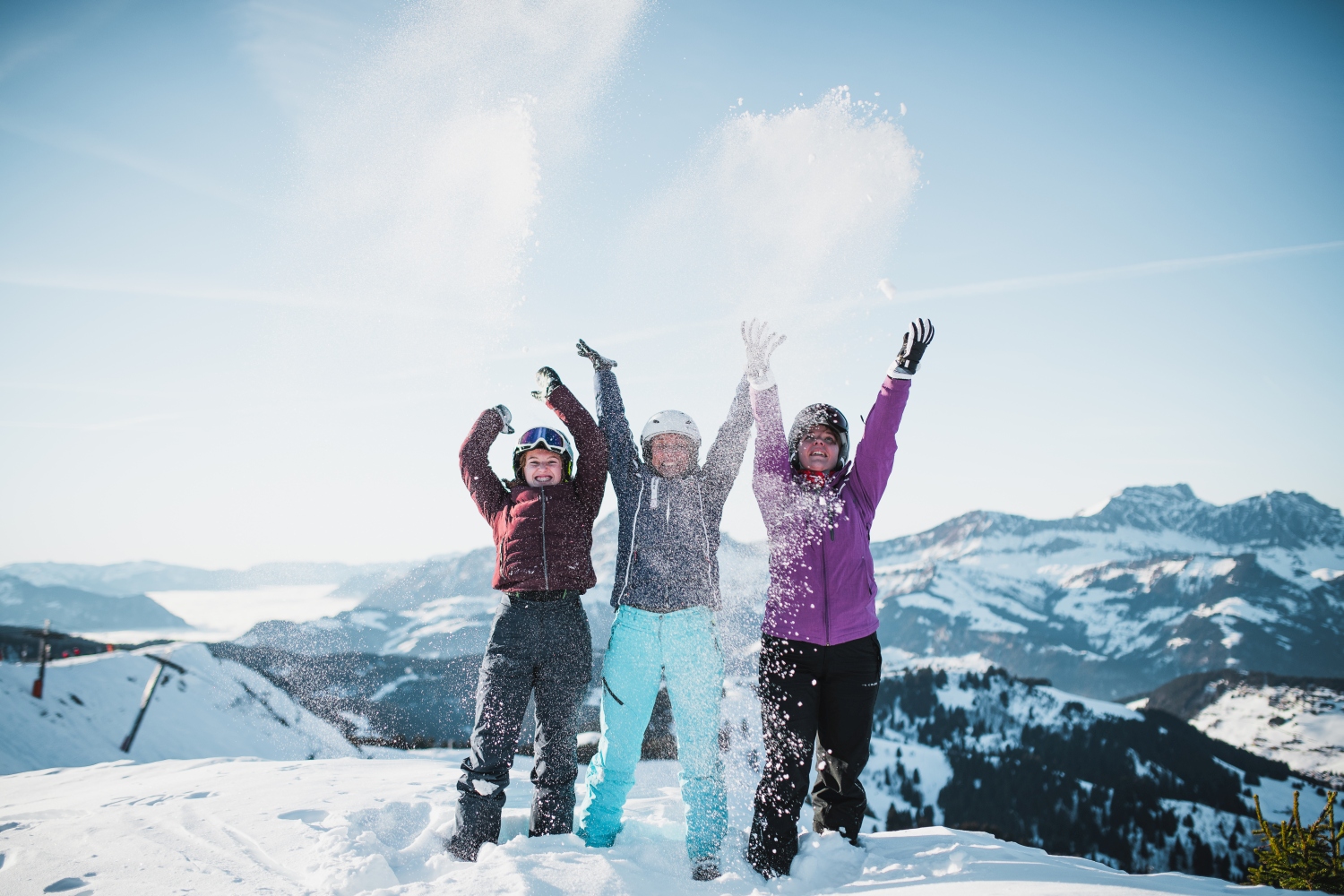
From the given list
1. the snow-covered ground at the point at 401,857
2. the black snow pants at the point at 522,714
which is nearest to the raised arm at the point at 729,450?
the black snow pants at the point at 522,714

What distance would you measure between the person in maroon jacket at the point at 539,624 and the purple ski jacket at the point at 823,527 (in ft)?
5.02

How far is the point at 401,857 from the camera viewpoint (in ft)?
17.2

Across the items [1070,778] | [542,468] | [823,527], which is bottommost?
[1070,778]

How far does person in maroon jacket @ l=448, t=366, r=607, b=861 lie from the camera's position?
5223 mm

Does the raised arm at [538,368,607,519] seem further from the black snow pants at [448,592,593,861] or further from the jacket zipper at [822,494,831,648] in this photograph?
the jacket zipper at [822,494,831,648]

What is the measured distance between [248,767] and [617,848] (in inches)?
278

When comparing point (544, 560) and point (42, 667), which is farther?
point (42, 667)

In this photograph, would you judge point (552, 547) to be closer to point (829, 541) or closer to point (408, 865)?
point (829, 541)

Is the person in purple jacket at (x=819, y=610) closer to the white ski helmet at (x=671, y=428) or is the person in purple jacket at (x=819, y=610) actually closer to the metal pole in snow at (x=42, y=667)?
the white ski helmet at (x=671, y=428)

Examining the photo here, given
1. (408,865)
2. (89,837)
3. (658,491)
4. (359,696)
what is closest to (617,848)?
(408,865)

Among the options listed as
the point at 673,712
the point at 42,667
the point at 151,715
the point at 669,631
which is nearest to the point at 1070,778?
the point at 151,715

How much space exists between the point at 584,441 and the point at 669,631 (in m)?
1.85

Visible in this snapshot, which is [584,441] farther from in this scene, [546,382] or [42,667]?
[42,667]

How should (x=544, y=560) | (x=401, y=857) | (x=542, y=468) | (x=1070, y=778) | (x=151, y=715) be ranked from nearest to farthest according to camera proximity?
1. (x=401, y=857)
2. (x=544, y=560)
3. (x=542, y=468)
4. (x=151, y=715)
5. (x=1070, y=778)
